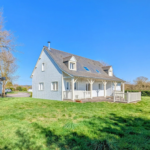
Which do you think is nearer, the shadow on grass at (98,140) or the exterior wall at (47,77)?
the shadow on grass at (98,140)

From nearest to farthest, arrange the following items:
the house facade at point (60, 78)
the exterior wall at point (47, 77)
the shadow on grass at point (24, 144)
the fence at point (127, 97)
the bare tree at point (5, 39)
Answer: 1. the shadow on grass at point (24, 144)
2. the bare tree at point (5, 39)
3. the fence at point (127, 97)
4. the house facade at point (60, 78)
5. the exterior wall at point (47, 77)

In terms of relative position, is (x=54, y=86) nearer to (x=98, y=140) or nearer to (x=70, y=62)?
(x=70, y=62)

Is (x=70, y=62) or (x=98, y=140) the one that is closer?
(x=98, y=140)

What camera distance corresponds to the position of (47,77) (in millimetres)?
17234

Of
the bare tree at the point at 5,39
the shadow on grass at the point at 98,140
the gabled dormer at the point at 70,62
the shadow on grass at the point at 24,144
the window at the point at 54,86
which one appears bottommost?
the shadow on grass at the point at 98,140

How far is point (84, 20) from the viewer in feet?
55.0

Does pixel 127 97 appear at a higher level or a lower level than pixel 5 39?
lower

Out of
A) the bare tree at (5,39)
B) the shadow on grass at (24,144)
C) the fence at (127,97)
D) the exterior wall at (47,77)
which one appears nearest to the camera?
the shadow on grass at (24,144)

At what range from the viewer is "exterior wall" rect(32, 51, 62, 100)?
15508mm

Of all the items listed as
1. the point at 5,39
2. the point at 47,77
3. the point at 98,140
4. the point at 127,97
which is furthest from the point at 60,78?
the point at 98,140

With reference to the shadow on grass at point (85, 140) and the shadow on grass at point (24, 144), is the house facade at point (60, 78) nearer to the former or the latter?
the shadow on grass at point (85, 140)

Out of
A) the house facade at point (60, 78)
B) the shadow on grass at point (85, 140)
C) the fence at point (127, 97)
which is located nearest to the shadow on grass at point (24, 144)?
the shadow on grass at point (85, 140)

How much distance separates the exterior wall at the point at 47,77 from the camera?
15508mm

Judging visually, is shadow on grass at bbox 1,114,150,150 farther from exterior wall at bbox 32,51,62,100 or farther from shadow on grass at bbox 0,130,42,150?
exterior wall at bbox 32,51,62,100
